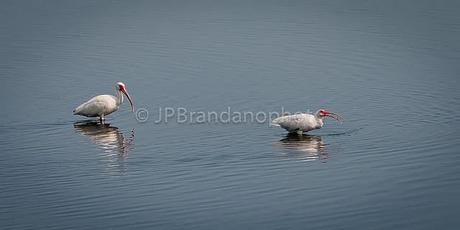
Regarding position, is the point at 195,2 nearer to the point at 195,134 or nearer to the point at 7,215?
the point at 195,134

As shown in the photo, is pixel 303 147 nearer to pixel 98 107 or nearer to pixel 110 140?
pixel 110 140

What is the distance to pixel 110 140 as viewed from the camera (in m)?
27.2

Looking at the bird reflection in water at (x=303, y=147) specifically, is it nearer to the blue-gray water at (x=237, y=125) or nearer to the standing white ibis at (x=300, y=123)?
the blue-gray water at (x=237, y=125)

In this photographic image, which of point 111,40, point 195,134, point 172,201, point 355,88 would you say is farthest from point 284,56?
point 172,201

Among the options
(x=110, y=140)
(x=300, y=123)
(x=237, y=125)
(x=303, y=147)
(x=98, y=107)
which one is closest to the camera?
(x=303, y=147)

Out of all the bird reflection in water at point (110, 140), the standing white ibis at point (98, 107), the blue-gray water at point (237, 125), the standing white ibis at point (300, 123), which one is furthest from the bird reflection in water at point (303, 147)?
the standing white ibis at point (98, 107)

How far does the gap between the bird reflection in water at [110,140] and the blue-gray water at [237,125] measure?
0.31ft

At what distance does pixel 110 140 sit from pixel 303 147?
605cm

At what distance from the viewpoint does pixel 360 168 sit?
76.3ft

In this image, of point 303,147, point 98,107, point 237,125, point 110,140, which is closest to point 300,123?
point 303,147

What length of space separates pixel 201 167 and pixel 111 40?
82.2ft

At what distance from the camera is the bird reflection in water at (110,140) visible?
24672 millimetres

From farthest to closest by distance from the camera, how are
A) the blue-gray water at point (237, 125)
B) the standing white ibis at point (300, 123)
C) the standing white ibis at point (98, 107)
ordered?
the standing white ibis at point (98, 107) → the standing white ibis at point (300, 123) → the blue-gray water at point (237, 125)

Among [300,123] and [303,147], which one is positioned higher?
[300,123]
